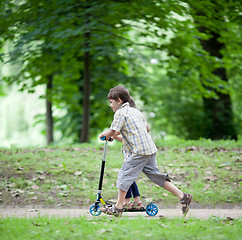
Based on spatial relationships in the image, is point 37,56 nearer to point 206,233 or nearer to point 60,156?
point 60,156

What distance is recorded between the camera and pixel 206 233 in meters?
4.04

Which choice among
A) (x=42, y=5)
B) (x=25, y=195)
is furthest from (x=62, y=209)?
(x=42, y=5)

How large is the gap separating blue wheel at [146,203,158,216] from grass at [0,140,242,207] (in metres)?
1.07

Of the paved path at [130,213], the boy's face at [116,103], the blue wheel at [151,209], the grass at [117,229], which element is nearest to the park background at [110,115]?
the grass at [117,229]

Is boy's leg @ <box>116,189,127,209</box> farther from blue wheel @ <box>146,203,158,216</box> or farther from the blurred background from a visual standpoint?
the blurred background

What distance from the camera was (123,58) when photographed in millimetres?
13812

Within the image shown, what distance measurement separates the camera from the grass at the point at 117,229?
3.88 metres

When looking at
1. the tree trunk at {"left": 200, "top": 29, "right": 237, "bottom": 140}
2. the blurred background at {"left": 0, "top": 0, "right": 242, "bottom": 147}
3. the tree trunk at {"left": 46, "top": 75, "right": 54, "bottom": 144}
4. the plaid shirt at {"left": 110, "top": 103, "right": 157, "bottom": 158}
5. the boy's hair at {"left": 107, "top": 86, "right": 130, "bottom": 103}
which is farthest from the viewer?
the tree trunk at {"left": 46, "top": 75, "right": 54, "bottom": 144}

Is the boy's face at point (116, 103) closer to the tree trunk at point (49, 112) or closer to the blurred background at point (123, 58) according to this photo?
the blurred background at point (123, 58)

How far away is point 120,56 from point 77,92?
247 centimetres

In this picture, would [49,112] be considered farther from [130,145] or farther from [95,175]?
[130,145]

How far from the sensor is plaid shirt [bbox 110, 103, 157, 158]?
186 inches

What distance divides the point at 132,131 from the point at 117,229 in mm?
1263

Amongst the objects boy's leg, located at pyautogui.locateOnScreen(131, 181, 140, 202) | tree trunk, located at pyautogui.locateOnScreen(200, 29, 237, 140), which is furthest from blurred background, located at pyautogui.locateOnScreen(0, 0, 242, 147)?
boy's leg, located at pyautogui.locateOnScreen(131, 181, 140, 202)
